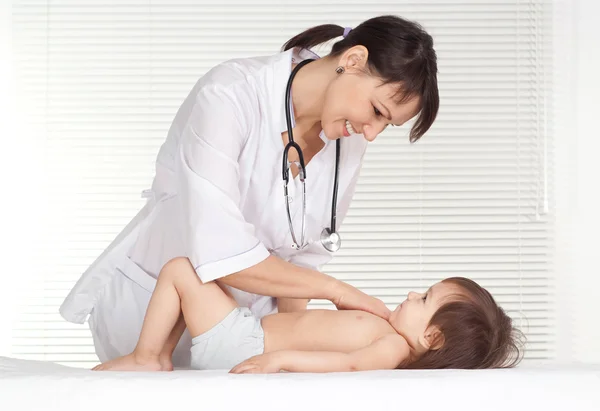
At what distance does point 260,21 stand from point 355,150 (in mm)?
1791

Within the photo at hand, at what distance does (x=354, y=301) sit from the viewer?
1766mm

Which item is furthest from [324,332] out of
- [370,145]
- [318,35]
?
[370,145]

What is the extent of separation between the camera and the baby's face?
175cm

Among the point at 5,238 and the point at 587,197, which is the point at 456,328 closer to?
the point at 587,197

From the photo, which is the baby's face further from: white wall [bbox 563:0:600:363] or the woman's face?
white wall [bbox 563:0:600:363]

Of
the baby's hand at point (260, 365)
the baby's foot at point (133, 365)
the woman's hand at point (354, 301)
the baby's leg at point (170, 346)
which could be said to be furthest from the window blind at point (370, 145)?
the baby's hand at point (260, 365)

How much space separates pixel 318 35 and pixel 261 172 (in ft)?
1.22

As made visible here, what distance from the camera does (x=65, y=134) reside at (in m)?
3.57

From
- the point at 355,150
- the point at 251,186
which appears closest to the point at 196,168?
the point at 251,186

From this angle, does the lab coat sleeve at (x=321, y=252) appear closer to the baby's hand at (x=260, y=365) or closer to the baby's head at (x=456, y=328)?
the baby's head at (x=456, y=328)

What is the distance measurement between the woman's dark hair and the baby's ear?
461 mm

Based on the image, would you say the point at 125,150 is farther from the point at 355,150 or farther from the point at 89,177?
the point at 355,150

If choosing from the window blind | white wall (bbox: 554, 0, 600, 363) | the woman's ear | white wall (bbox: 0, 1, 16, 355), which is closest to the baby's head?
the woman's ear

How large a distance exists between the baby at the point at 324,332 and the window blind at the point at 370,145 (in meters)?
1.78
